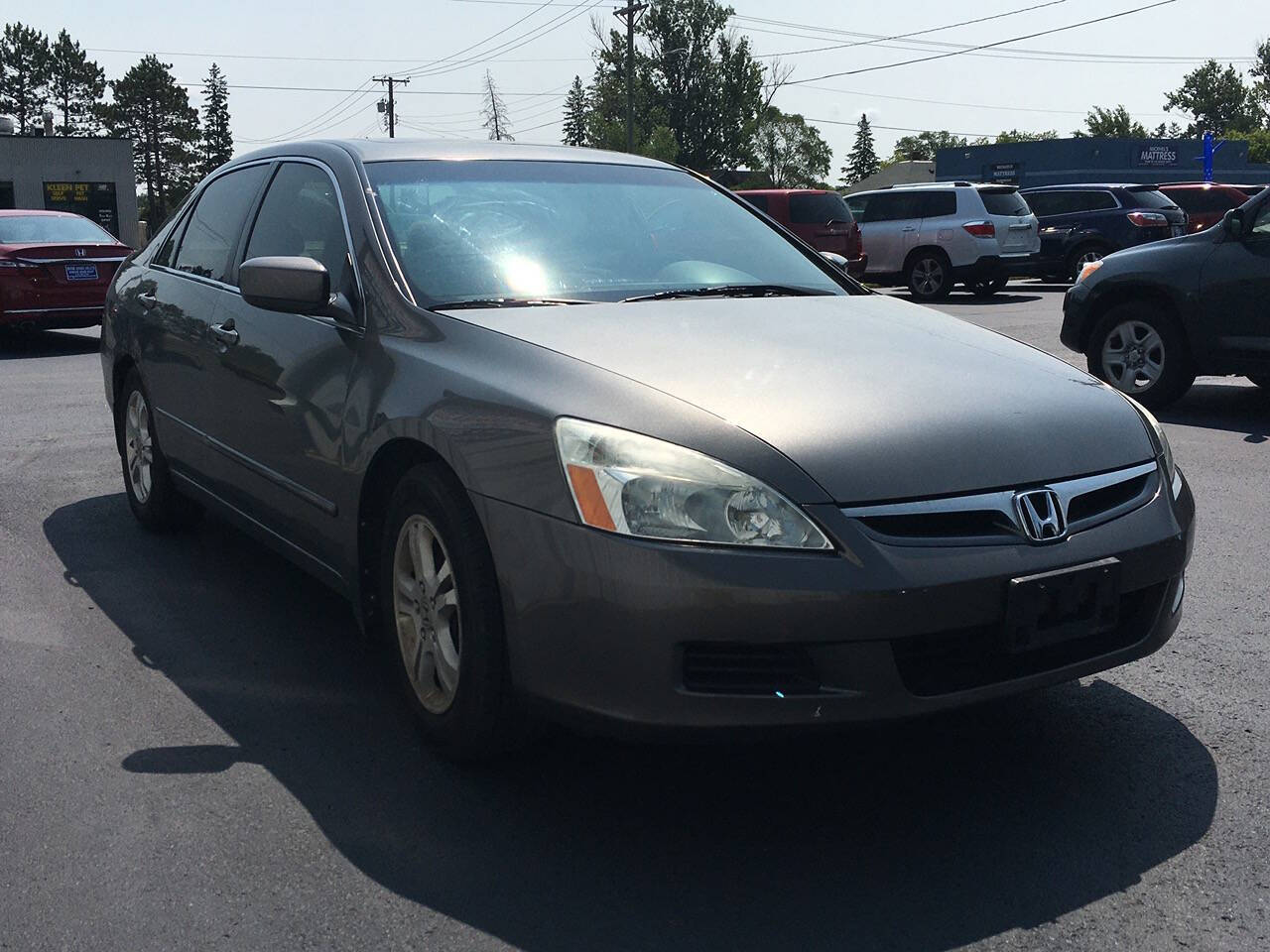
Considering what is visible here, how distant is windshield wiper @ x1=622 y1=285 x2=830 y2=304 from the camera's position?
3.89 m

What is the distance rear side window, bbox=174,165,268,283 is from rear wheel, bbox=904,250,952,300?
16.7 metres

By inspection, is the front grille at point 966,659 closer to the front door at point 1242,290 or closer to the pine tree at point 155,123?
the front door at point 1242,290

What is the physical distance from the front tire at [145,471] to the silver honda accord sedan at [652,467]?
1.28 metres

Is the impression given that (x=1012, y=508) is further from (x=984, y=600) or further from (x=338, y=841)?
(x=338, y=841)

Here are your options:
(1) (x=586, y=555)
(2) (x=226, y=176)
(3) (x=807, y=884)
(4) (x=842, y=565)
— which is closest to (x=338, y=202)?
(2) (x=226, y=176)

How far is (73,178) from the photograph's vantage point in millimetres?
55844

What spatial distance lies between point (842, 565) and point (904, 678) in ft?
0.96

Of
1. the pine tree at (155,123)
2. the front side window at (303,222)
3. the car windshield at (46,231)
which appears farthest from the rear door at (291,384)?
the pine tree at (155,123)

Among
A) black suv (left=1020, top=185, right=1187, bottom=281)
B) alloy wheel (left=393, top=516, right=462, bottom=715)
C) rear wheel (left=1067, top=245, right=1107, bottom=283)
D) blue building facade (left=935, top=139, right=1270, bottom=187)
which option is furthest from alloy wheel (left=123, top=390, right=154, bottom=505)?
blue building facade (left=935, top=139, right=1270, bottom=187)

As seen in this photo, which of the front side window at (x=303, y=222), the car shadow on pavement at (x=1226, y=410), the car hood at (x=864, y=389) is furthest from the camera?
the car shadow on pavement at (x=1226, y=410)

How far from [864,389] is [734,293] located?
1.04m

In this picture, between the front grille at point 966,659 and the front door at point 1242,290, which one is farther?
the front door at point 1242,290

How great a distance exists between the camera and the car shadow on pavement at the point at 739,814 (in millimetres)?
2662

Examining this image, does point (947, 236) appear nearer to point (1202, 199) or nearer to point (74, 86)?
point (1202, 199)
